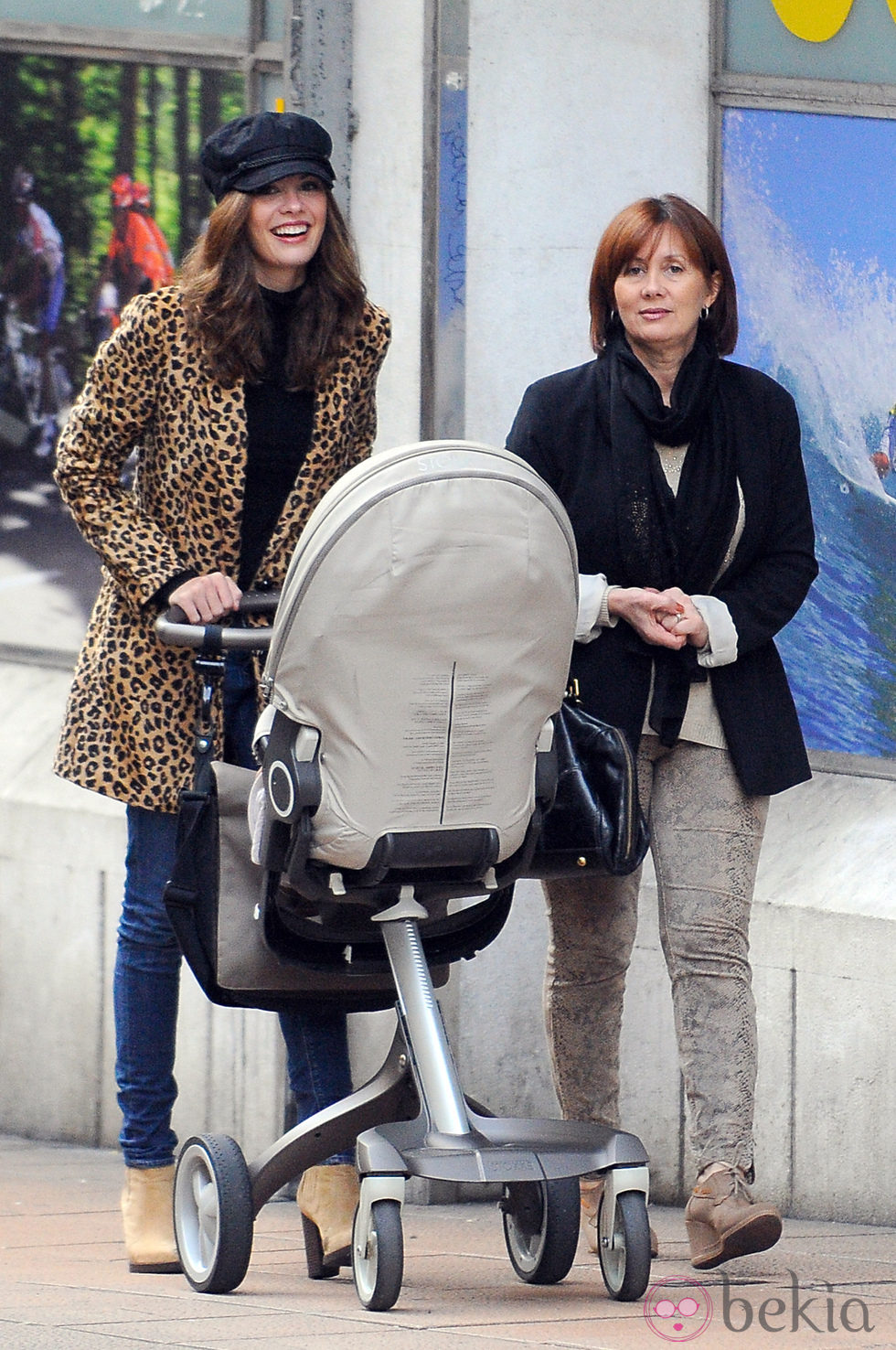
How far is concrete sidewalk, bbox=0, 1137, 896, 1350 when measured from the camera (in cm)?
397

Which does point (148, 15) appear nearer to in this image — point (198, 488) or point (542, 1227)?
point (198, 488)

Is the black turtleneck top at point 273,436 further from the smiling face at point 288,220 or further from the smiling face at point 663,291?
the smiling face at point 663,291

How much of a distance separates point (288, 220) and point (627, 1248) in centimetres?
197

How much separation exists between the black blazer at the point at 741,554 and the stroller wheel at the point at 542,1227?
911mm

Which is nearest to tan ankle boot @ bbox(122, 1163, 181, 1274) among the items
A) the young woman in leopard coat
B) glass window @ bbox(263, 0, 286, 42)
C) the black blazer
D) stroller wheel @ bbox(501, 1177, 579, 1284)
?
the young woman in leopard coat

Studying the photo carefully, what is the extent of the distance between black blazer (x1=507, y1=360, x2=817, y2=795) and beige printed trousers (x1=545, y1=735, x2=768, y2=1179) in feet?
0.29

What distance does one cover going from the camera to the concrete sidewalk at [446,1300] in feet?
13.0

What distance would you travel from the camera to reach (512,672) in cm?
414

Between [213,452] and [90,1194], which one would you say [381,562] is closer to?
[213,452]

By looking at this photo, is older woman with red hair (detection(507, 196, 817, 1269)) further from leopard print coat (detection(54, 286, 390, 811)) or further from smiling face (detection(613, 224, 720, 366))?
leopard print coat (detection(54, 286, 390, 811))

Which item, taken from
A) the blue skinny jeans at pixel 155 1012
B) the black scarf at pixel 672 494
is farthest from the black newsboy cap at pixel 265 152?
the blue skinny jeans at pixel 155 1012

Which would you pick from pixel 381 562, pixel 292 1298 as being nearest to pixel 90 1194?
pixel 292 1298

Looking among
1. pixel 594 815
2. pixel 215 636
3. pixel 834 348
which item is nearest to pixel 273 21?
pixel 834 348

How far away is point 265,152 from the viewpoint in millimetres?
4641
